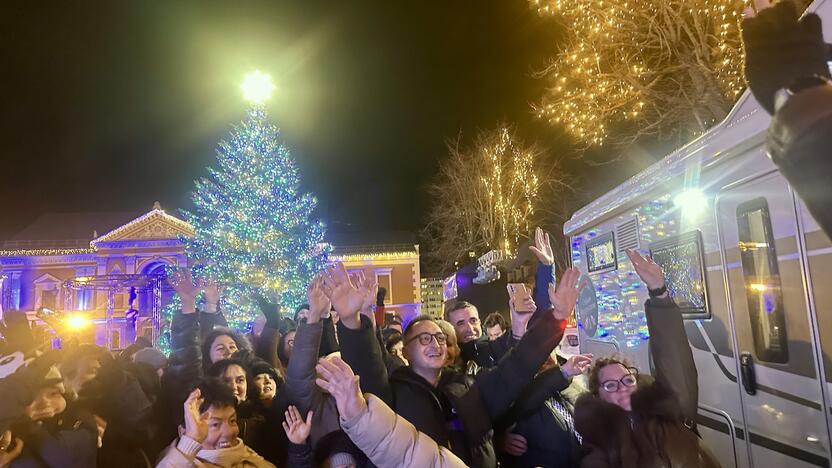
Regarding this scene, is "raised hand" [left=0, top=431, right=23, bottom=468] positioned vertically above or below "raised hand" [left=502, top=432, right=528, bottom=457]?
above

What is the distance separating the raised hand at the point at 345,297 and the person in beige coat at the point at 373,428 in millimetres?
771

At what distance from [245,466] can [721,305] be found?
365 cm

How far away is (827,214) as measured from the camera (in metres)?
1.35

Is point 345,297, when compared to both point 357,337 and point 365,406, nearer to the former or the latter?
point 357,337

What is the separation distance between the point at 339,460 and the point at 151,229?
151 feet

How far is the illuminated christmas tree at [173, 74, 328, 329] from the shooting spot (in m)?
20.8

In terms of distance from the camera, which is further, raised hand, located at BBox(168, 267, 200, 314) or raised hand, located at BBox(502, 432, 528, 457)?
raised hand, located at BBox(168, 267, 200, 314)

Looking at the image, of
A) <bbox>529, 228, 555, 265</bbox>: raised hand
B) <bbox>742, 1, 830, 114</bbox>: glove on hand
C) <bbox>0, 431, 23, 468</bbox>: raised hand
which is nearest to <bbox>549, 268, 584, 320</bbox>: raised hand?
<bbox>529, 228, 555, 265</bbox>: raised hand

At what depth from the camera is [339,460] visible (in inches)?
111

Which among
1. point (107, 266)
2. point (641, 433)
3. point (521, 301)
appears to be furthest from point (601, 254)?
point (107, 266)

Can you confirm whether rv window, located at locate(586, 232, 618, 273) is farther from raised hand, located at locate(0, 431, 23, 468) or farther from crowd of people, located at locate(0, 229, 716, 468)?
raised hand, located at locate(0, 431, 23, 468)

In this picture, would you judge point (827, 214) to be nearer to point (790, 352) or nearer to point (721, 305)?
point (790, 352)

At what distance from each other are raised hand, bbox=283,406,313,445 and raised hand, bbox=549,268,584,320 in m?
1.62

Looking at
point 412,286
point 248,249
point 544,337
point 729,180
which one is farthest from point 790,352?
point 412,286
